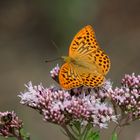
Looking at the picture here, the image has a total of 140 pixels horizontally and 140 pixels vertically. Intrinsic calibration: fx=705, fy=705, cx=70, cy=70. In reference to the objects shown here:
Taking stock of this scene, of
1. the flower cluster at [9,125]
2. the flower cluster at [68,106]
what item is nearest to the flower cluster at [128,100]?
the flower cluster at [68,106]

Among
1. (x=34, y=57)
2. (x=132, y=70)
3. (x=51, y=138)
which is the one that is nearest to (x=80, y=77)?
(x=51, y=138)

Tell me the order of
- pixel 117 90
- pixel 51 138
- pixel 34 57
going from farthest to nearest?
1. pixel 34 57
2. pixel 51 138
3. pixel 117 90

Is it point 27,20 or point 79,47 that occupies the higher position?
point 27,20

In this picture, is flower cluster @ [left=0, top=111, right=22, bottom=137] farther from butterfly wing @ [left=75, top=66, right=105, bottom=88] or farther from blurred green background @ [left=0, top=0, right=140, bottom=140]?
blurred green background @ [left=0, top=0, right=140, bottom=140]

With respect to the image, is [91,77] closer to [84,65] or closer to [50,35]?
[84,65]

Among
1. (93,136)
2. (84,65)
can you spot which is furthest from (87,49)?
(93,136)

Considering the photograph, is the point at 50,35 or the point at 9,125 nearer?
the point at 9,125

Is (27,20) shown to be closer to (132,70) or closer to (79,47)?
(132,70)
